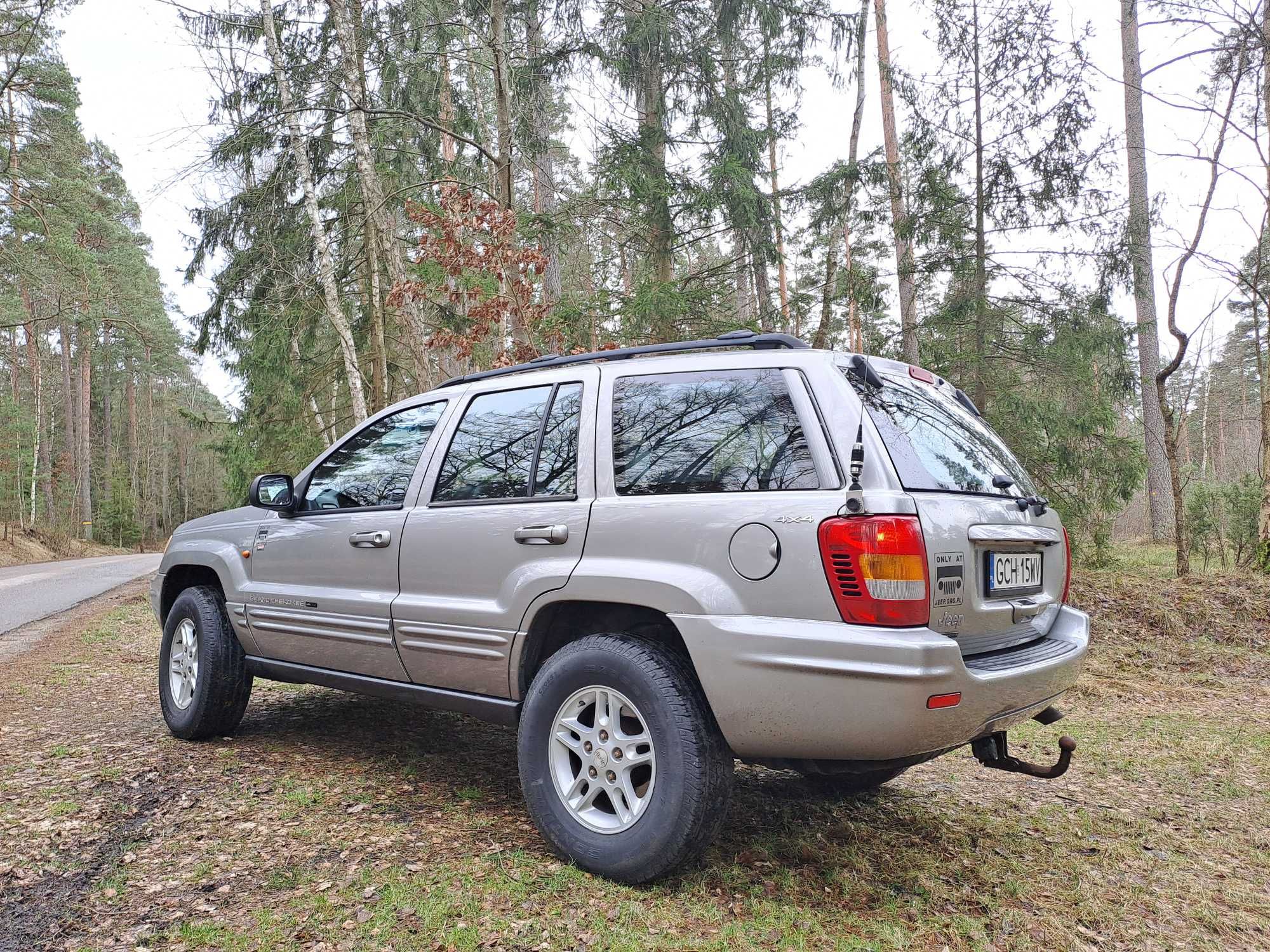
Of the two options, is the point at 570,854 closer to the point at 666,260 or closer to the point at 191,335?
the point at 666,260

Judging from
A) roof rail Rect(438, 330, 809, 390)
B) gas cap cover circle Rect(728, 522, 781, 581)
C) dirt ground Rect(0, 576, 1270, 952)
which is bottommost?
dirt ground Rect(0, 576, 1270, 952)

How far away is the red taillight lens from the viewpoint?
8.23 feet

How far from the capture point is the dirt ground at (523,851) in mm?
2641

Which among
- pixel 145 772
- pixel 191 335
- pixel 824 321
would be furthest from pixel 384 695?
pixel 191 335

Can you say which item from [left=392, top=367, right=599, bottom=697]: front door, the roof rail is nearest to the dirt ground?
[left=392, top=367, right=599, bottom=697]: front door

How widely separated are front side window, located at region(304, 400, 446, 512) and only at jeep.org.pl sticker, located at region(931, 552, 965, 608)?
96.3 inches

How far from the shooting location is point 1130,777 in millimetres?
4379

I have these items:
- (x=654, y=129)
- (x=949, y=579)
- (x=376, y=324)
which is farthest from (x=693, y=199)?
(x=949, y=579)

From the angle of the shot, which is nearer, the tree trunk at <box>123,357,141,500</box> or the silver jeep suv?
the silver jeep suv

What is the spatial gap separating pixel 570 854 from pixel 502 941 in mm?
460

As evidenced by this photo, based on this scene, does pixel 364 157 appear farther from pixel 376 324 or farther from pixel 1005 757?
pixel 1005 757

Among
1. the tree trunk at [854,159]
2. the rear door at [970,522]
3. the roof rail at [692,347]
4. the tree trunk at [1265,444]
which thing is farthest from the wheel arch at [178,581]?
the tree trunk at [1265,444]

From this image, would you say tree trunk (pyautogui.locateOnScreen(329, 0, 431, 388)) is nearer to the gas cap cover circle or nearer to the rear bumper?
the gas cap cover circle

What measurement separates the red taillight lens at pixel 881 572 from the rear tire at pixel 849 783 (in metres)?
0.82
